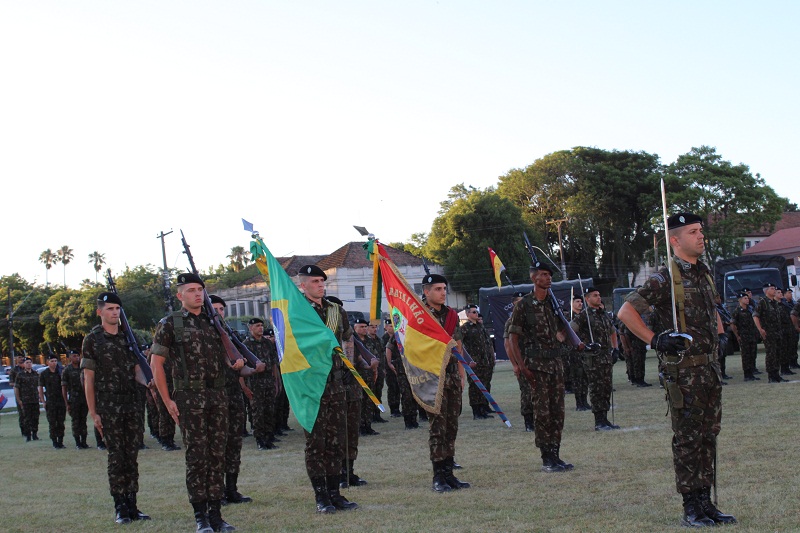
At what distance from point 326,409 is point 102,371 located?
2271 millimetres

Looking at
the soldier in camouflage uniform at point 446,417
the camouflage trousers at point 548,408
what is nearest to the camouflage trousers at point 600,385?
the camouflage trousers at point 548,408

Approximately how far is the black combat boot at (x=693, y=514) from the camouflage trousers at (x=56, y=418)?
14865 mm

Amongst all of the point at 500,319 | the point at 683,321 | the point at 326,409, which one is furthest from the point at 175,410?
the point at 500,319

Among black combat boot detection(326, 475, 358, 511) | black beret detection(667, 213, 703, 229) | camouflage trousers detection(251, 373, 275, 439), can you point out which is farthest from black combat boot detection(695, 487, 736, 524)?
camouflage trousers detection(251, 373, 275, 439)

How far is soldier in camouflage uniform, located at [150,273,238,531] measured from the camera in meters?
6.88

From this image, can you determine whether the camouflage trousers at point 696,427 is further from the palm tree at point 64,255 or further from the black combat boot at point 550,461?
the palm tree at point 64,255

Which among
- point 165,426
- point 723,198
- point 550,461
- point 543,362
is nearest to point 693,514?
point 550,461

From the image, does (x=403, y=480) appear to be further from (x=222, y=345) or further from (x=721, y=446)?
(x=721, y=446)

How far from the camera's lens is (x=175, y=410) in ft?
22.7

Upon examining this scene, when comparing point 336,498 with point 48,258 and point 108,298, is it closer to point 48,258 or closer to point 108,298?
point 108,298

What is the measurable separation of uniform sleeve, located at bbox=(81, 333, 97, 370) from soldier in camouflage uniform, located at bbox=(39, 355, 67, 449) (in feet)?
33.5

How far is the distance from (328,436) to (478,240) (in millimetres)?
55453

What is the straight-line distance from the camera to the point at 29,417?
20047mm

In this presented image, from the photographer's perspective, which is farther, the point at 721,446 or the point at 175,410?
the point at 721,446
